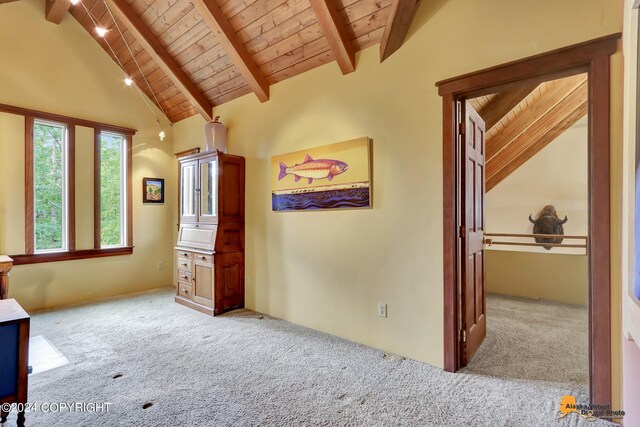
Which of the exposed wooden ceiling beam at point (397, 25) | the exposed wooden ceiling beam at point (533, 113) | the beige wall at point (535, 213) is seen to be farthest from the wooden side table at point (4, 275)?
the beige wall at point (535, 213)

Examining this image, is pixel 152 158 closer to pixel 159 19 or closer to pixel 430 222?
pixel 159 19

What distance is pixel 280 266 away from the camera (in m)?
3.55

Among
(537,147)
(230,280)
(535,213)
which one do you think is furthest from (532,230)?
(230,280)

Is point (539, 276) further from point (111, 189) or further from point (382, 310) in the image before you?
point (111, 189)

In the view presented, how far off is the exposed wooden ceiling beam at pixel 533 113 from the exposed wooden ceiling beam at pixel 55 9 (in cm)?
540

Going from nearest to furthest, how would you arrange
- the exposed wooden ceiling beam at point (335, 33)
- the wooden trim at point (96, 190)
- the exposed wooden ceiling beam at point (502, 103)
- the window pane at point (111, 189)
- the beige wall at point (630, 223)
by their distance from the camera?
the beige wall at point (630, 223)
the exposed wooden ceiling beam at point (335, 33)
the exposed wooden ceiling beam at point (502, 103)
the wooden trim at point (96, 190)
the window pane at point (111, 189)

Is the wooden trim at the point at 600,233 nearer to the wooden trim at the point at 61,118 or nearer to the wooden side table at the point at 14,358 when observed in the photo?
the wooden side table at the point at 14,358

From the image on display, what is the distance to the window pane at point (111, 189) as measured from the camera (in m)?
4.46

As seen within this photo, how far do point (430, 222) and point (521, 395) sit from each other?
4.08 feet

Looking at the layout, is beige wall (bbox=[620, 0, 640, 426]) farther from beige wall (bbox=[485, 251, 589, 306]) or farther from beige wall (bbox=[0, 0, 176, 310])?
beige wall (bbox=[0, 0, 176, 310])

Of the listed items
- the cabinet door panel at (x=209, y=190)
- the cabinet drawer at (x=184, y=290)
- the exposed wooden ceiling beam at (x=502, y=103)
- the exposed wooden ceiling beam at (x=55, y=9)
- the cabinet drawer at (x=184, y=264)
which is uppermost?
the exposed wooden ceiling beam at (x=55, y=9)

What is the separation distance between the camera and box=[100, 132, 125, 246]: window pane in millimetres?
4461

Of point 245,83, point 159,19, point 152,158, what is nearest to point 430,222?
point 245,83

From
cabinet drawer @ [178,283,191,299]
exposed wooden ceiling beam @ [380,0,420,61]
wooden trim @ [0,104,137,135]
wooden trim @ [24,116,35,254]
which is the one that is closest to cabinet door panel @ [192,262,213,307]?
cabinet drawer @ [178,283,191,299]
